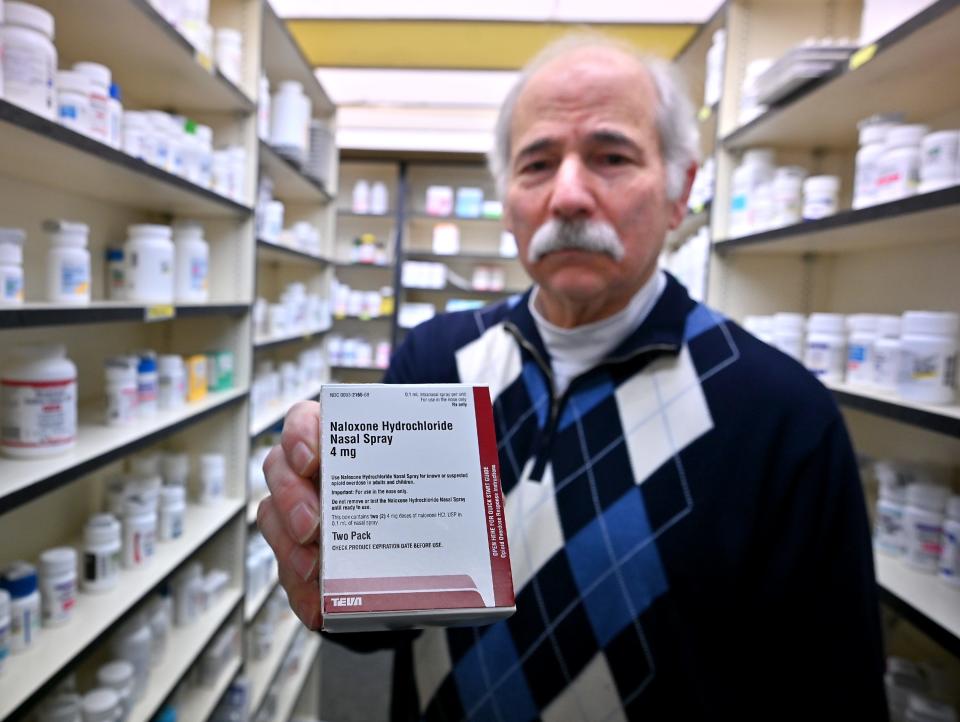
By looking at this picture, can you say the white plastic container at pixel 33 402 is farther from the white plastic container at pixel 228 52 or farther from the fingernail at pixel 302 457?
the white plastic container at pixel 228 52

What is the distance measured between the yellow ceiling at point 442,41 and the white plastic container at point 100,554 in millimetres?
3002

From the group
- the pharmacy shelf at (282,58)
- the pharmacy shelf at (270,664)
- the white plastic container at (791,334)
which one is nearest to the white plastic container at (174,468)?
the pharmacy shelf at (270,664)

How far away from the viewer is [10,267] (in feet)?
3.40

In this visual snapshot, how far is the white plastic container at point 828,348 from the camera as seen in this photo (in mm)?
1647

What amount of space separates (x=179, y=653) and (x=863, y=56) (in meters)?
2.40

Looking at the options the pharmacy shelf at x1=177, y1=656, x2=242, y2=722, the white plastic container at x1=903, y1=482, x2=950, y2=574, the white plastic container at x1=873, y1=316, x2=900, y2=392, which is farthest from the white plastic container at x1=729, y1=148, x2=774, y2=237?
the pharmacy shelf at x1=177, y1=656, x2=242, y2=722

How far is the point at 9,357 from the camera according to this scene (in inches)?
45.6

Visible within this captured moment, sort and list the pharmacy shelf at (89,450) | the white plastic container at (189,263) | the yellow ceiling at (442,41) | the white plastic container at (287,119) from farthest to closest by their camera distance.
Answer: the yellow ceiling at (442,41)
the white plastic container at (287,119)
the white plastic container at (189,263)
the pharmacy shelf at (89,450)

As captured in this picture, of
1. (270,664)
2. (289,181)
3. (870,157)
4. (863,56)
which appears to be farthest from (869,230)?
(270,664)

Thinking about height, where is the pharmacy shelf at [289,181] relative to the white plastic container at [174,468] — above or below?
above

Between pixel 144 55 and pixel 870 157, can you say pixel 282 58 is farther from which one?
pixel 870 157

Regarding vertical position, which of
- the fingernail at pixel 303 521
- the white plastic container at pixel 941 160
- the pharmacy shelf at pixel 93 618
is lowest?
the pharmacy shelf at pixel 93 618

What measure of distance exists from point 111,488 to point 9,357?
23.1 inches

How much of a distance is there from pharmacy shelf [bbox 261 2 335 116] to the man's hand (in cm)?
212
